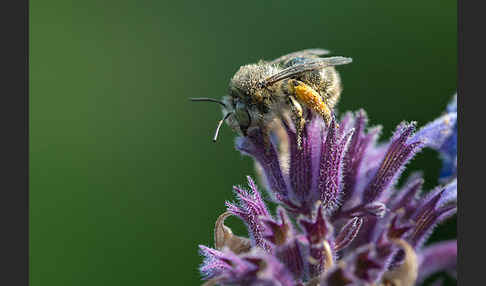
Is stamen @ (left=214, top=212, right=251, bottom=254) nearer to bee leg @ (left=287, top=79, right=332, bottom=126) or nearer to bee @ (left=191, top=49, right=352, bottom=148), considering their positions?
bee @ (left=191, top=49, right=352, bottom=148)

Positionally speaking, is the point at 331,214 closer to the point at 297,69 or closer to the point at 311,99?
the point at 311,99

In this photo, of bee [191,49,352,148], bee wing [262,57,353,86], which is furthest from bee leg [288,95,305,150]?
bee wing [262,57,353,86]

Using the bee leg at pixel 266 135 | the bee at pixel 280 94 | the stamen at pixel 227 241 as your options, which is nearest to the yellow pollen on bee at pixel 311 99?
the bee at pixel 280 94

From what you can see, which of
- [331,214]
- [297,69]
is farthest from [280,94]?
[331,214]

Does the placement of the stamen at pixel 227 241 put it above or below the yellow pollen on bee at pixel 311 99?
below

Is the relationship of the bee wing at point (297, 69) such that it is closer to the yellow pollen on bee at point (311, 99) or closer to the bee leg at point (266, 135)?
the yellow pollen on bee at point (311, 99)
